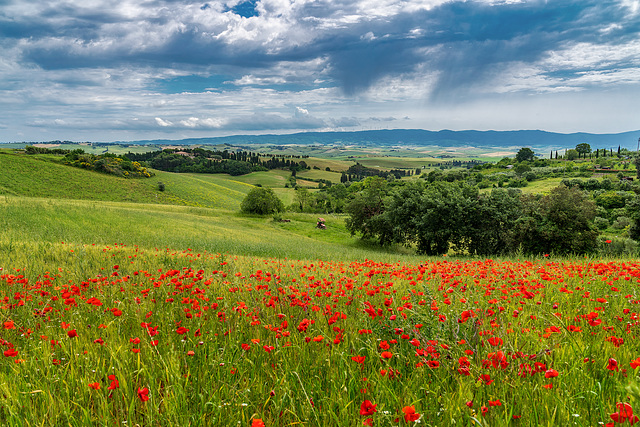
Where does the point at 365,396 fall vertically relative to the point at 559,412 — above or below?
below

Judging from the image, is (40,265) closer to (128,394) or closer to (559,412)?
(128,394)

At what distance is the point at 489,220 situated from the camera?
3516 centimetres

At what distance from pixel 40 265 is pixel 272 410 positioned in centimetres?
727

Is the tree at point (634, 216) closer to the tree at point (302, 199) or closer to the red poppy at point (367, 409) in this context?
the red poppy at point (367, 409)

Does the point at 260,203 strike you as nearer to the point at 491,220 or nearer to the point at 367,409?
the point at 491,220

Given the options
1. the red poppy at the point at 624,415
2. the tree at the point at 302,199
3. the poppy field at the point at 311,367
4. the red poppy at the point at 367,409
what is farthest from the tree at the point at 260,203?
the red poppy at the point at 624,415

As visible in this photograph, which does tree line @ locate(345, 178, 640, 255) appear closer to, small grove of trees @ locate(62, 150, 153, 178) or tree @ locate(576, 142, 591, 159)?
small grove of trees @ locate(62, 150, 153, 178)

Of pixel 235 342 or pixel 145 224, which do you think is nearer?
pixel 235 342

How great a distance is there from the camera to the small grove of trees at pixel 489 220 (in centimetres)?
3153

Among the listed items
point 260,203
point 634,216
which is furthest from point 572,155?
point 260,203

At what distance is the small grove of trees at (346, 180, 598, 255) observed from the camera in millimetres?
31531

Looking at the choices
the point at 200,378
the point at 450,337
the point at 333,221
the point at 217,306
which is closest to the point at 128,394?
the point at 200,378

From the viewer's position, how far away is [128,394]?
7.79 feet

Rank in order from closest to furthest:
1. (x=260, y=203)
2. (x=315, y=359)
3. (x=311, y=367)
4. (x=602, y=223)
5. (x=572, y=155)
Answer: (x=311, y=367), (x=315, y=359), (x=260, y=203), (x=602, y=223), (x=572, y=155)
